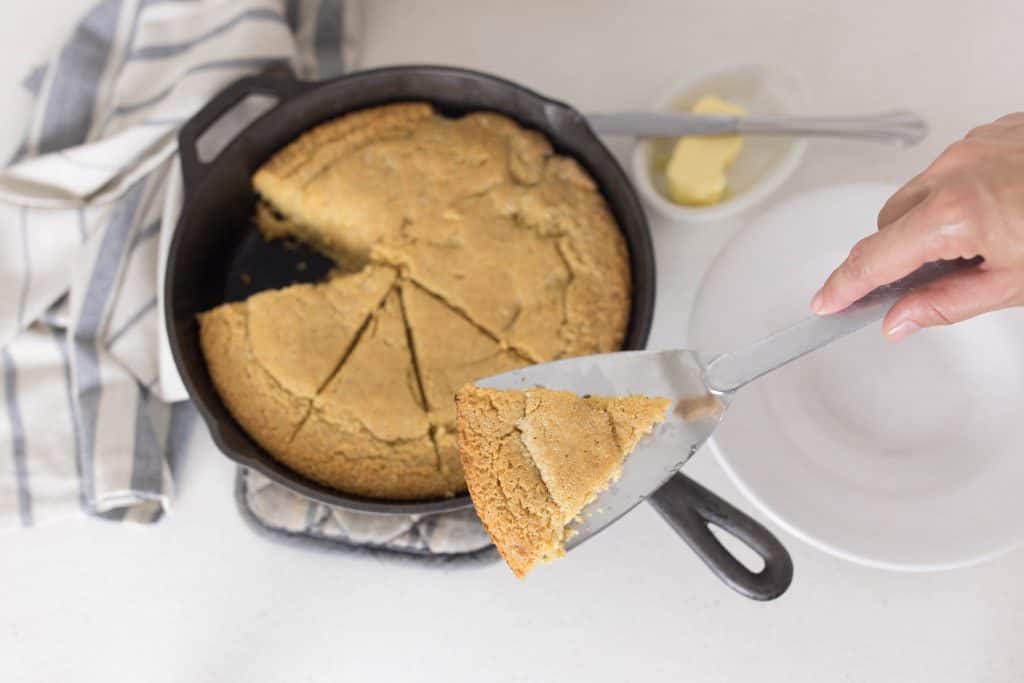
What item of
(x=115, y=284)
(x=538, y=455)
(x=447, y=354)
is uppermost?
(x=538, y=455)

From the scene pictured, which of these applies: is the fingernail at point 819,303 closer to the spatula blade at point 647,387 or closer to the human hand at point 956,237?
the human hand at point 956,237

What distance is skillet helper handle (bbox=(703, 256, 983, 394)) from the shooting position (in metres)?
1.04

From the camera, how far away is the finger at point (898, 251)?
0.93 m

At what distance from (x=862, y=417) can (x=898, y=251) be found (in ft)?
1.47

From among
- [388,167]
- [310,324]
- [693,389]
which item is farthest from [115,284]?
[693,389]

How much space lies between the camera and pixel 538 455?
1.00 metres

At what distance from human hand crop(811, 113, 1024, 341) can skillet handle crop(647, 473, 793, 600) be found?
27cm

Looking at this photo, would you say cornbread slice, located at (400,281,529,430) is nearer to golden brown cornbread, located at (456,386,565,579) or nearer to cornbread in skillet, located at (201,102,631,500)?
cornbread in skillet, located at (201,102,631,500)

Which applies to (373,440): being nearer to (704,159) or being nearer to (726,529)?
(726,529)

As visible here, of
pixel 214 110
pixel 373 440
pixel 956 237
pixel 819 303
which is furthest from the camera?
pixel 214 110

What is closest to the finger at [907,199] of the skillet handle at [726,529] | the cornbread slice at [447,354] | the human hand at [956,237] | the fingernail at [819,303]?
the human hand at [956,237]

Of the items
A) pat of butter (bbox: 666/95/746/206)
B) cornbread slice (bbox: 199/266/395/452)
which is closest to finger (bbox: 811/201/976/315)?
pat of butter (bbox: 666/95/746/206)

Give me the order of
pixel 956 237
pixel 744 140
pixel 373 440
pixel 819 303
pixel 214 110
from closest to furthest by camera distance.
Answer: pixel 956 237 < pixel 819 303 < pixel 373 440 < pixel 214 110 < pixel 744 140

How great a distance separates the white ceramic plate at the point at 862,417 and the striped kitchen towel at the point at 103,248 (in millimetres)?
900
